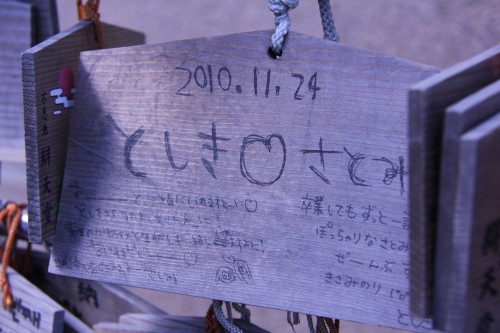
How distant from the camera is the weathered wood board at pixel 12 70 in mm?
1046

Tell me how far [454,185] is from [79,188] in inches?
18.2

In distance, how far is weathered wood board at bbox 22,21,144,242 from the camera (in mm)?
783

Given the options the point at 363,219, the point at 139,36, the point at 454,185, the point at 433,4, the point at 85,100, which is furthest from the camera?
the point at 433,4

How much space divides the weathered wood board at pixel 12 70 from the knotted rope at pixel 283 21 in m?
0.51

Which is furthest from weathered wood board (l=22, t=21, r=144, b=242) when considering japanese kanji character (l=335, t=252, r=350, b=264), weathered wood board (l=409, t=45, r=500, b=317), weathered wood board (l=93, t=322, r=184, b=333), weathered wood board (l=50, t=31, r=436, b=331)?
weathered wood board (l=409, t=45, r=500, b=317)

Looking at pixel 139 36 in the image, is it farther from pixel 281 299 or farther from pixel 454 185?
pixel 454 185

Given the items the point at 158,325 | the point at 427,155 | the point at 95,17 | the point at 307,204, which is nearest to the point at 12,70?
the point at 95,17

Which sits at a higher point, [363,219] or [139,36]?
[139,36]

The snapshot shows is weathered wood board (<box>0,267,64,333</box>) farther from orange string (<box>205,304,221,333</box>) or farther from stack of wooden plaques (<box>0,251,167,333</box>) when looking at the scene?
orange string (<box>205,304,221,333</box>)

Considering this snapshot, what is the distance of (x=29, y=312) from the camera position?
0.96 metres

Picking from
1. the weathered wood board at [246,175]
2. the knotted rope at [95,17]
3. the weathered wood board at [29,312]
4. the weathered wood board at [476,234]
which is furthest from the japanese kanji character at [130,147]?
the weathered wood board at [476,234]

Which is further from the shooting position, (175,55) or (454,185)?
(175,55)

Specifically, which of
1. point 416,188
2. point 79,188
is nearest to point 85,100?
point 79,188

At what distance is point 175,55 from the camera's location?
2.42ft
